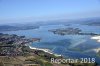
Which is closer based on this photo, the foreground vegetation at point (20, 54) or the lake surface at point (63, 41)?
the foreground vegetation at point (20, 54)

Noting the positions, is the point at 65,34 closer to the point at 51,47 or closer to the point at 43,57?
the point at 51,47

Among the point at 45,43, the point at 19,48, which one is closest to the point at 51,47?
the point at 45,43

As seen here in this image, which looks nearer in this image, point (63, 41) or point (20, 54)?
point (20, 54)

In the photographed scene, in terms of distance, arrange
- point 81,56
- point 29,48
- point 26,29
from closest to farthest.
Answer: point 81,56 → point 29,48 → point 26,29

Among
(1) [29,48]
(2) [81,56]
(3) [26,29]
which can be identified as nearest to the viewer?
(2) [81,56]

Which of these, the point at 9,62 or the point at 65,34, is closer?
the point at 9,62

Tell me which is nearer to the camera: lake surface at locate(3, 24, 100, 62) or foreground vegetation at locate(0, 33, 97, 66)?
foreground vegetation at locate(0, 33, 97, 66)

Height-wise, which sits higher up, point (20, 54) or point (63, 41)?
point (63, 41)

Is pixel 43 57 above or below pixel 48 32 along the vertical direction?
below
